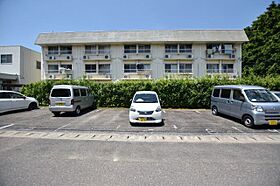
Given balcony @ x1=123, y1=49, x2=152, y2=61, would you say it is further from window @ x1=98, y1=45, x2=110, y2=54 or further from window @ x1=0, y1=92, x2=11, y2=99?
window @ x1=0, y1=92, x2=11, y2=99

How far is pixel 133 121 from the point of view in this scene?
9.28 meters

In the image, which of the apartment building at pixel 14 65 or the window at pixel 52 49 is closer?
the apartment building at pixel 14 65

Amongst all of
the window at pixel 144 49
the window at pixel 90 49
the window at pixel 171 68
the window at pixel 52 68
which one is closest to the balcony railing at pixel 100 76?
the window at pixel 90 49

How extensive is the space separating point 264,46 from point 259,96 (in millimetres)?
26658

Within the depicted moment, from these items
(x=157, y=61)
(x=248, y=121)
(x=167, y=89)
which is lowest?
(x=248, y=121)

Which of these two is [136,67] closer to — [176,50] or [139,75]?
[139,75]

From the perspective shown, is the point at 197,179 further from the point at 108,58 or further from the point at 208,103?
the point at 108,58

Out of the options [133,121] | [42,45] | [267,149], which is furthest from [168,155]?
[42,45]

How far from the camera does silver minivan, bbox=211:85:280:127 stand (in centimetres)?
862

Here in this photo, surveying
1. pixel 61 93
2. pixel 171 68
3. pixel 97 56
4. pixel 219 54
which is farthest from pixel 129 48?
pixel 61 93

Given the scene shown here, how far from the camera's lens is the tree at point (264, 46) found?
29250 mm

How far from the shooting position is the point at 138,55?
90.8ft

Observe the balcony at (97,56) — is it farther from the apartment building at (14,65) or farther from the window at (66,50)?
the apartment building at (14,65)

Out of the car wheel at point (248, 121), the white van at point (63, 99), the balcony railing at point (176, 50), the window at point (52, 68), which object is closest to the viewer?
the car wheel at point (248, 121)
